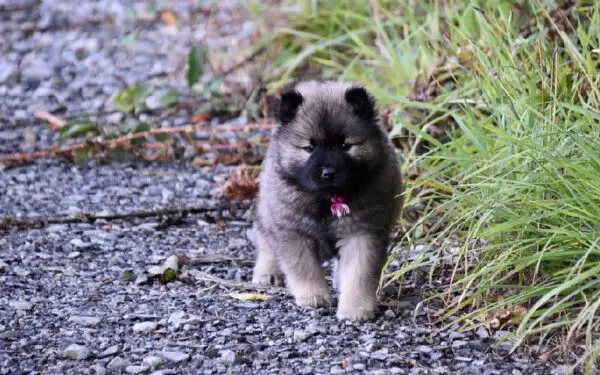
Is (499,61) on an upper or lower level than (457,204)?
upper

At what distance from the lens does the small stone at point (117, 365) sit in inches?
144

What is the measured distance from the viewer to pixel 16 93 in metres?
8.35

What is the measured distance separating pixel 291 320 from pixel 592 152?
1408 millimetres

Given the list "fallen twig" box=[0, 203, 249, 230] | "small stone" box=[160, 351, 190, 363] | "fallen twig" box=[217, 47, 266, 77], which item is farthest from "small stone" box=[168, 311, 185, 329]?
"fallen twig" box=[217, 47, 266, 77]

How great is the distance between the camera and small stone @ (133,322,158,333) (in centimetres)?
403

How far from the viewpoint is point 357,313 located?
13.7 feet

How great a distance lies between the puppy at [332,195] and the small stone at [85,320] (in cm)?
87

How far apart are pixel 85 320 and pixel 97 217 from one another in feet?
5.01

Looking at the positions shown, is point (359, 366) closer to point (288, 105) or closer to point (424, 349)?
point (424, 349)

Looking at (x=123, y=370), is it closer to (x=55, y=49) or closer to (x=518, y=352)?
(x=518, y=352)

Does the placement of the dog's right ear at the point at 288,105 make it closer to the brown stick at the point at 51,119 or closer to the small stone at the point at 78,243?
the small stone at the point at 78,243

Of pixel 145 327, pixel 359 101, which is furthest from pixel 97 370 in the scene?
pixel 359 101

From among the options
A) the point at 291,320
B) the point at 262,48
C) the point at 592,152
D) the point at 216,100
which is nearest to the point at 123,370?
the point at 291,320

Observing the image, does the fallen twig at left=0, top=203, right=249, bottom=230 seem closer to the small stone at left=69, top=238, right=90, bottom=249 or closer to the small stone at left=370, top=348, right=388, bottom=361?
the small stone at left=69, top=238, right=90, bottom=249
